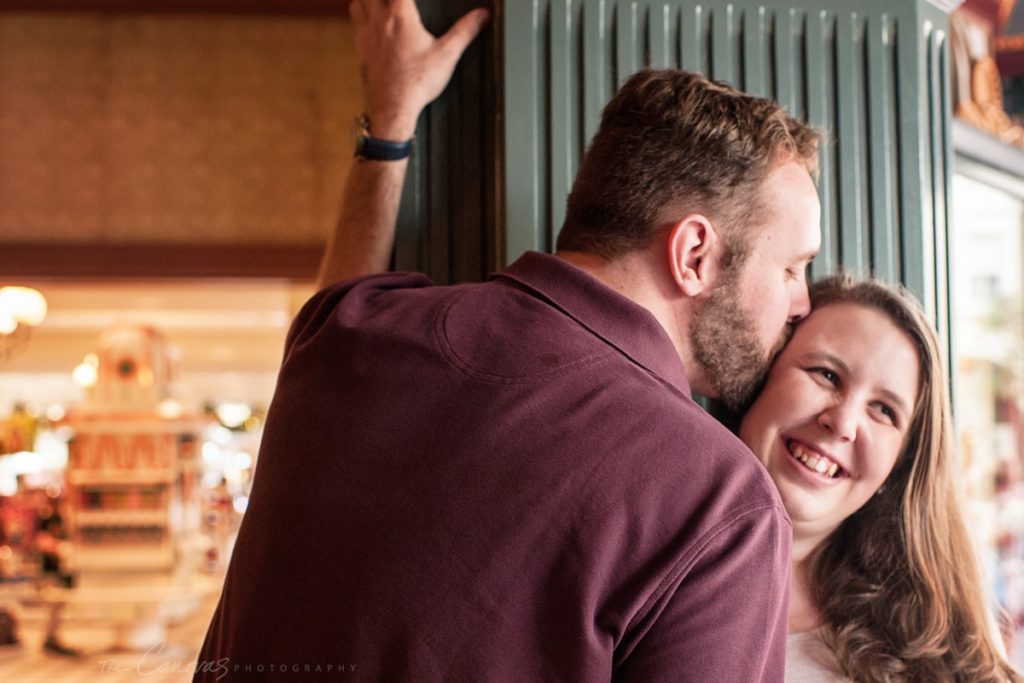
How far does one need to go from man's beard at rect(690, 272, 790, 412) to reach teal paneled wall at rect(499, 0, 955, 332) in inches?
7.1

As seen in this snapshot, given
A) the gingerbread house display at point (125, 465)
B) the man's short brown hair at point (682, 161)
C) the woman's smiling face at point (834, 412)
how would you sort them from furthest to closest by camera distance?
the gingerbread house display at point (125, 465)
the woman's smiling face at point (834, 412)
the man's short brown hair at point (682, 161)

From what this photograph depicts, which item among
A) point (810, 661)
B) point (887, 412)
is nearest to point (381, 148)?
point (887, 412)

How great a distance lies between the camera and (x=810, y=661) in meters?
1.23

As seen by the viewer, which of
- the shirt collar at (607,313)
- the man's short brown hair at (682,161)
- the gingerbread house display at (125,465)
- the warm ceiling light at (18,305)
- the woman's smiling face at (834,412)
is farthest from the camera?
the gingerbread house display at (125,465)

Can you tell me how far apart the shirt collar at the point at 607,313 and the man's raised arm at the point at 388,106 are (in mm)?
291

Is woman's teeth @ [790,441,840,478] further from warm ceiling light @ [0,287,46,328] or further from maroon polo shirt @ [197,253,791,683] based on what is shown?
warm ceiling light @ [0,287,46,328]

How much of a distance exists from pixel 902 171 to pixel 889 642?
1.91 ft

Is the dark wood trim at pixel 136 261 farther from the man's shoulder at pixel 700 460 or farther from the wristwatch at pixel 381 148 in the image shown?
the man's shoulder at pixel 700 460

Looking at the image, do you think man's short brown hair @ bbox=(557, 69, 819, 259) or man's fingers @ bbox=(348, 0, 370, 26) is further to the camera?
man's fingers @ bbox=(348, 0, 370, 26)

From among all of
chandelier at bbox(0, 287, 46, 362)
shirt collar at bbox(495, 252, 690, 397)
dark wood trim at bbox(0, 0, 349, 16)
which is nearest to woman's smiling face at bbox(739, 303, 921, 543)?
shirt collar at bbox(495, 252, 690, 397)

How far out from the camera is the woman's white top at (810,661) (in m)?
1.20

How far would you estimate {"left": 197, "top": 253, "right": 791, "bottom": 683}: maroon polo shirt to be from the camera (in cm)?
84

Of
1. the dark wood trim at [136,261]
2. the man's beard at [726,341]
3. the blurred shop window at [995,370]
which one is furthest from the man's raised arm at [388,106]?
the blurred shop window at [995,370]

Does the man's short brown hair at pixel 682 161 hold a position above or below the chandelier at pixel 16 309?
above
